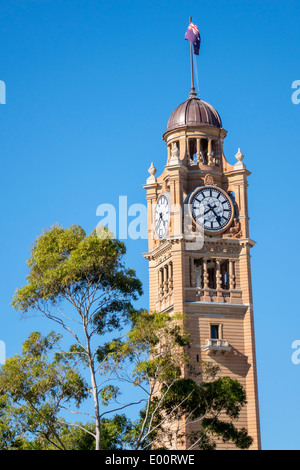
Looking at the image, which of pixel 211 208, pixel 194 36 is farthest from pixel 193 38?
pixel 211 208

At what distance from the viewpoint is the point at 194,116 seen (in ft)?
369

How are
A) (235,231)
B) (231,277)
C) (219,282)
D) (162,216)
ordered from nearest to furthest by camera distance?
1. (219,282)
2. (231,277)
3. (235,231)
4. (162,216)

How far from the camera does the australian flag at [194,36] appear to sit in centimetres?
11612

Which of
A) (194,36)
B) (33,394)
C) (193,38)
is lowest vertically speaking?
(33,394)

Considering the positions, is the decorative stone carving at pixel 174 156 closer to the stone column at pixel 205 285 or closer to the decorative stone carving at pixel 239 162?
the decorative stone carving at pixel 239 162

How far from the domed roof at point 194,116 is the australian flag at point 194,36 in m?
5.57

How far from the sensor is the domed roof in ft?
368

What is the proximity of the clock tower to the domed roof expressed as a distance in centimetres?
9

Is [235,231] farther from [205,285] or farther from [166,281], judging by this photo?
[166,281]

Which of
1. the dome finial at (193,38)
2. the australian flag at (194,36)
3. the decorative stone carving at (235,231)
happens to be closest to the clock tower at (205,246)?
the decorative stone carving at (235,231)

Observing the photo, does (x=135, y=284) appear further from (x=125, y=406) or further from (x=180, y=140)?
(x=180, y=140)

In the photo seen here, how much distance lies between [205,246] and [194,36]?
71.2ft

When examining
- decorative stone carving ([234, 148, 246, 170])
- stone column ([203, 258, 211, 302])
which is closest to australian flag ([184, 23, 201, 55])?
decorative stone carving ([234, 148, 246, 170])

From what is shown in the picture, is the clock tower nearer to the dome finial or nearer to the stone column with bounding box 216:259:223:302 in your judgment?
the stone column with bounding box 216:259:223:302
